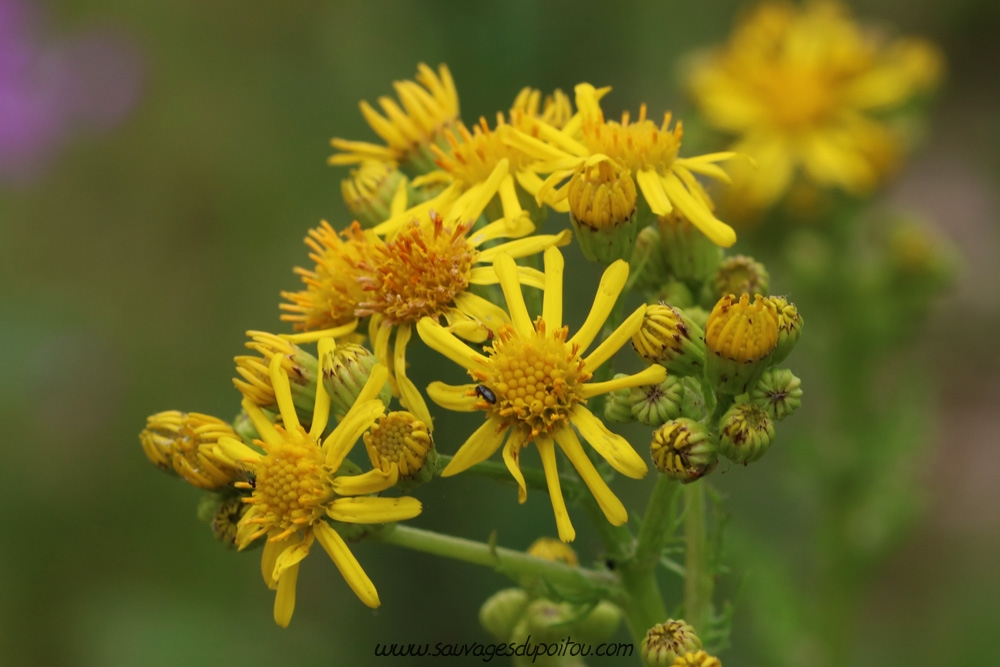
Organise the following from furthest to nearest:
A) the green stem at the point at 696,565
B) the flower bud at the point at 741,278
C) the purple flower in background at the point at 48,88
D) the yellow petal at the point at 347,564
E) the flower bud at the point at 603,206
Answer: the purple flower in background at the point at 48,88
the flower bud at the point at 741,278
the green stem at the point at 696,565
the flower bud at the point at 603,206
the yellow petal at the point at 347,564

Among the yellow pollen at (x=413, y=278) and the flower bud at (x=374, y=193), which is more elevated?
the flower bud at (x=374, y=193)

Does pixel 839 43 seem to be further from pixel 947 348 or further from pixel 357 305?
pixel 357 305

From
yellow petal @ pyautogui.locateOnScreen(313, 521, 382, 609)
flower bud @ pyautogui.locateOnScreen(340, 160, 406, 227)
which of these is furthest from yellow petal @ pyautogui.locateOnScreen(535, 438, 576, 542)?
flower bud @ pyautogui.locateOnScreen(340, 160, 406, 227)

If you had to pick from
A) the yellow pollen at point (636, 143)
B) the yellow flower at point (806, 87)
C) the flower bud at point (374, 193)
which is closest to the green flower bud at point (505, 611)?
the flower bud at point (374, 193)

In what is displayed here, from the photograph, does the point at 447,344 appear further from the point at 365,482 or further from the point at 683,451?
the point at 683,451

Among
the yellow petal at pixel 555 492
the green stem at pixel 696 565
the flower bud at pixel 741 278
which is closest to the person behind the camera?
the yellow petal at pixel 555 492

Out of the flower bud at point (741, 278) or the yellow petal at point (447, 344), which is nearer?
the yellow petal at point (447, 344)

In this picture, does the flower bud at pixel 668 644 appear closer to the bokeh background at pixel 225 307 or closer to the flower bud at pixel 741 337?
the flower bud at pixel 741 337

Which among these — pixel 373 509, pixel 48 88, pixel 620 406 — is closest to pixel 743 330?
pixel 620 406
